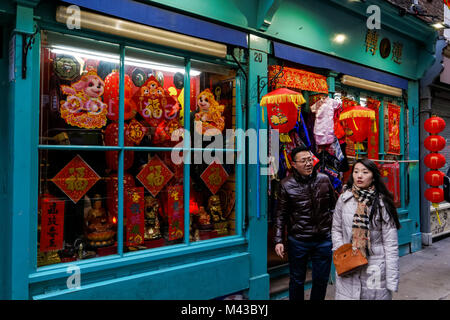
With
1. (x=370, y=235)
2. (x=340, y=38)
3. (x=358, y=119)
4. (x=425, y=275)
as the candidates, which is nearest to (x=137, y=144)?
(x=370, y=235)

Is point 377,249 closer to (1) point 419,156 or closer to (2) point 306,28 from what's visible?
(2) point 306,28

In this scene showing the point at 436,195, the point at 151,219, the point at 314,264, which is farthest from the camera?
the point at 436,195

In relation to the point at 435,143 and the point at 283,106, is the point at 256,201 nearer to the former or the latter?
the point at 283,106

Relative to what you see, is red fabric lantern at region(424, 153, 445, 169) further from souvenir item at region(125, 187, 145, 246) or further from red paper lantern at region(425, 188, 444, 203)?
souvenir item at region(125, 187, 145, 246)

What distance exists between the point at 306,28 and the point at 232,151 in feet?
8.29

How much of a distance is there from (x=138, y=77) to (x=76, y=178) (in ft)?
4.68

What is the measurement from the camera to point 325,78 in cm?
590

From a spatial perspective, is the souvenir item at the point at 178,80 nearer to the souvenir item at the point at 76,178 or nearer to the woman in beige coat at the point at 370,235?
the souvenir item at the point at 76,178

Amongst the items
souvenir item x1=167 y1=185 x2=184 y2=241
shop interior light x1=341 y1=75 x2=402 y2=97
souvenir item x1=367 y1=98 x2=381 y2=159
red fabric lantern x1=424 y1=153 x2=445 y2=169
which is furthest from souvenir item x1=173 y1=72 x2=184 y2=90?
red fabric lantern x1=424 y1=153 x2=445 y2=169

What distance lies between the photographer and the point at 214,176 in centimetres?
472

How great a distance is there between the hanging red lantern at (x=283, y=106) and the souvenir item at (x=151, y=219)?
6.16ft

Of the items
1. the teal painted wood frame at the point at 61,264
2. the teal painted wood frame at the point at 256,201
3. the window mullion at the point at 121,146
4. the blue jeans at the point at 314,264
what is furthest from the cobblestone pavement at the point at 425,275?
the window mullion at the point at 121,146

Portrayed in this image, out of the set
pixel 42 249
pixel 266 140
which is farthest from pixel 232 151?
pixel 42 249

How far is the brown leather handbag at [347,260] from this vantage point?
2.97 meters
